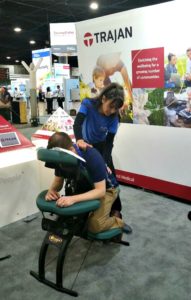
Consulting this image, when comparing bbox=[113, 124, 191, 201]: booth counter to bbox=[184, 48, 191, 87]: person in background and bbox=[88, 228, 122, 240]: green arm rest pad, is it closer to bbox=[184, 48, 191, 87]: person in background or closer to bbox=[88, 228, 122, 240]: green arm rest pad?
bbox=[184, 48, 191, 87]: person in background

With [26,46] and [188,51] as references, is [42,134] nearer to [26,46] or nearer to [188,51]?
[188,51]

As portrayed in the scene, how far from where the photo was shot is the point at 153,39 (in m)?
3.44

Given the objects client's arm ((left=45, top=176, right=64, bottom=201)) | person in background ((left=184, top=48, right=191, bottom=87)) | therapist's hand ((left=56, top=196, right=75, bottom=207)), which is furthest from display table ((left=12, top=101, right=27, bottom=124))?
therapist's hand ((left=56, top=196, right=75, bottom=207))

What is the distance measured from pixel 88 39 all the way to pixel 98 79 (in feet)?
1.80

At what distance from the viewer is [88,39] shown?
13.7ft

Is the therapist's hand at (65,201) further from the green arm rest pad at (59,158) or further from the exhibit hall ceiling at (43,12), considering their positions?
the exhibit hall ceiling at (43,12)

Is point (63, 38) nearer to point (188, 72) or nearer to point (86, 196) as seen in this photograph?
point (188, 72)

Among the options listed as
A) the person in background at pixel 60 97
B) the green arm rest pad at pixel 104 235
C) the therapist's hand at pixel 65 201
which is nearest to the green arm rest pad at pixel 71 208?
the therapist's hand at pixel 65 201

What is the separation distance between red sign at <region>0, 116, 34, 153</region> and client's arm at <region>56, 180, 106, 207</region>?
4.86 feet

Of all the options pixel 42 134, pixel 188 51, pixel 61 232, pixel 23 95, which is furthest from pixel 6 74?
pixel 61 232

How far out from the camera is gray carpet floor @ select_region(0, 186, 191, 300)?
79.9 inches

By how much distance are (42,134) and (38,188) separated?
0.93m

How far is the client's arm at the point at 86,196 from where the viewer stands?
1.93 meters

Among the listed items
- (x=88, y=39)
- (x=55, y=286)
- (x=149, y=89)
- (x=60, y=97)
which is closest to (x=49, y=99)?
(x=60, y=97)
